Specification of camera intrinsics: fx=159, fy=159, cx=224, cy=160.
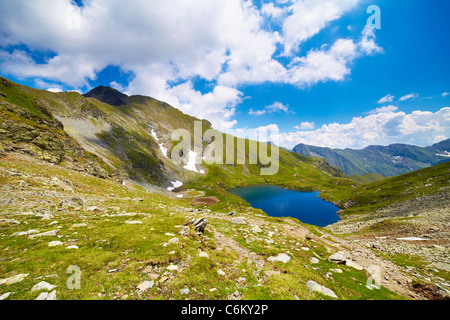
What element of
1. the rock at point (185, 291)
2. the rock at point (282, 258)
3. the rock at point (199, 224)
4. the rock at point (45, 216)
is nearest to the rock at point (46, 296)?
the rock at point (185, 291)

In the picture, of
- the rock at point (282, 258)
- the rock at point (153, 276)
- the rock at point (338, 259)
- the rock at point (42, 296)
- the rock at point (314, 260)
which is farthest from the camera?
the rock at point (338, 259)

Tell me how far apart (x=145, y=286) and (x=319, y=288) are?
37.4ft

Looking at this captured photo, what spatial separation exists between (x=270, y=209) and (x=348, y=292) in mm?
99100

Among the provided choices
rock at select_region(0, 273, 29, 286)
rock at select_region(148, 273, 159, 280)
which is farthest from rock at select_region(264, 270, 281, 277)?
rock at select_region(0, 273, 29, 286)

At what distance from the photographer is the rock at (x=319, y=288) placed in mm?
10705

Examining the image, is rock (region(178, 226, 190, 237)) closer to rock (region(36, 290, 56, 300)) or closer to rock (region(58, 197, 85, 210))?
rock (region(36, 290, 56, 300))

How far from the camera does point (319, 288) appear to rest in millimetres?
11039

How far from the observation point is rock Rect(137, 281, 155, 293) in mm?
9028

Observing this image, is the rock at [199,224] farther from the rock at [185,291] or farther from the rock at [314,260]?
the rock at [314,260]

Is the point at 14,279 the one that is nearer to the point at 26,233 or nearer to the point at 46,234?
the point at 46,234

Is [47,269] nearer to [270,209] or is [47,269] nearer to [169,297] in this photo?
[169,297]

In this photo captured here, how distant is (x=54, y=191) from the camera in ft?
87.8

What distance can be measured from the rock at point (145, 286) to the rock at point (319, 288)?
10459 mm

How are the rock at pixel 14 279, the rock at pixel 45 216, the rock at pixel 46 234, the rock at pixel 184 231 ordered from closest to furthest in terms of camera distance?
the rock at pixel 14 279 → the rock at pixel 46 234 → the rock at pixel 184 231 → the rock at pixel 45 216
